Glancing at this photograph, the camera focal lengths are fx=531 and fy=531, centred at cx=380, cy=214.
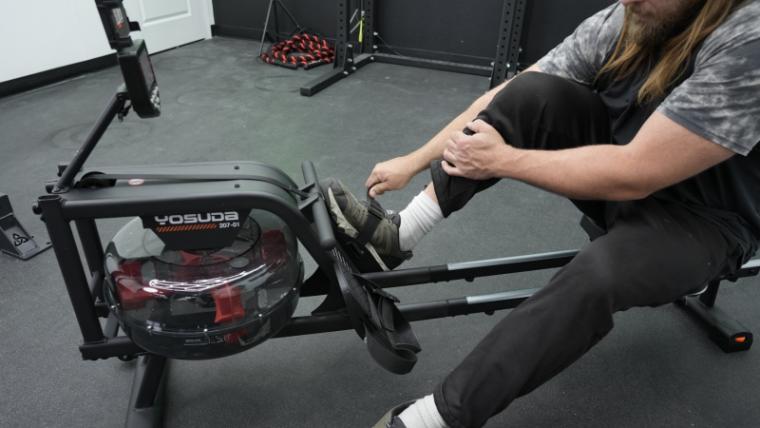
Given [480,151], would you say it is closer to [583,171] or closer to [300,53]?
[583,171]

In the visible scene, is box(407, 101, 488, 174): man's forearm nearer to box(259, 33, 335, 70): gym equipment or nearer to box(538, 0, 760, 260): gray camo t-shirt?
box(538, 0, 760, 260): gray camo t-shirt

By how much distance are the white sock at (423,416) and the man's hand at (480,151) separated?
15.8 inches

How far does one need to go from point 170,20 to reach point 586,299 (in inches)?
140

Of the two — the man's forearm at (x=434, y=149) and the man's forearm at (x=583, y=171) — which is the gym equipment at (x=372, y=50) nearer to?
the man's forearm at (x=434, y=149)

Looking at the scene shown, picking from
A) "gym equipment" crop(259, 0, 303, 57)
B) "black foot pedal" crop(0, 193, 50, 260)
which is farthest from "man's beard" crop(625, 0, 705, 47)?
"gym equipment" crop(259, 0, 303, 57)

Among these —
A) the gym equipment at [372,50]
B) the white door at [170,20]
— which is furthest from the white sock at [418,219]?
the white door at [170,20]

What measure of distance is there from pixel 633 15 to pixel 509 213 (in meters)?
0.94

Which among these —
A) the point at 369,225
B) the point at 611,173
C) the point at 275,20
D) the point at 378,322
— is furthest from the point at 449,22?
the point at 378,322

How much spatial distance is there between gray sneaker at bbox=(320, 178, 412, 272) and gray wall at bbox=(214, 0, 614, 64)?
Result: 2500 mm

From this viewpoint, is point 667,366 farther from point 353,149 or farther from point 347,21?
point 347,21

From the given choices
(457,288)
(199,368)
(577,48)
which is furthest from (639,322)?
(199,368)

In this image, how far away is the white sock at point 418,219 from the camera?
110 centimetres

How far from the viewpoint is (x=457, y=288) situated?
1493 millimetres

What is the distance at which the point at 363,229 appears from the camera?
1.07 m
